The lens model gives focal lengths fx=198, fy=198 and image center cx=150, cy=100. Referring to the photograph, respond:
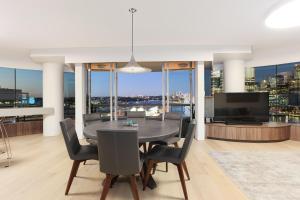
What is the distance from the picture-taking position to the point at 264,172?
3.29 meters

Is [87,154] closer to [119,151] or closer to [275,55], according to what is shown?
[119,151]

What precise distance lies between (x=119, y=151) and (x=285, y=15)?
3.45 m

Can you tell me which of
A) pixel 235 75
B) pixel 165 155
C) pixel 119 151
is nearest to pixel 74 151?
pixel 119 151

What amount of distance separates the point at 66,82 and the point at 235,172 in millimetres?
6596

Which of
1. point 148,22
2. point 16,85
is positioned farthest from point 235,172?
point 16,85

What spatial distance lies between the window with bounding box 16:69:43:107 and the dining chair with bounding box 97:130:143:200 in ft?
21.0

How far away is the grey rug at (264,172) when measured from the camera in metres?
2.60

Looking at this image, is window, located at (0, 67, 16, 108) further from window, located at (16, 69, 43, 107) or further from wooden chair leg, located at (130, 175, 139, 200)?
wooden chair leg, located at (130, 175, 139, 200)

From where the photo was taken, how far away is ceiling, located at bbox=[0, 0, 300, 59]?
3.23m

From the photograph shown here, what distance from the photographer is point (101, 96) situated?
6.65 metres

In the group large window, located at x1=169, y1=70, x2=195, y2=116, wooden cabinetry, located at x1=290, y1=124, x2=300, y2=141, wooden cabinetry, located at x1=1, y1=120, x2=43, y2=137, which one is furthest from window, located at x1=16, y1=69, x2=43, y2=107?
wooden cabinetry, located at x1=290, y1=124, x2=300, y2=141

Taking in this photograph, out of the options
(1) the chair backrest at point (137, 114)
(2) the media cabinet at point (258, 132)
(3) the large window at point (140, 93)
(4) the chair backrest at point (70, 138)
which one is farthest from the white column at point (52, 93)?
(2) the media cabinet at point (258, 132)

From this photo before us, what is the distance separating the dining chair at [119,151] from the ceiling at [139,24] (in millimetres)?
2183

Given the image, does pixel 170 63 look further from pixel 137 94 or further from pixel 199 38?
pixel 137 94
